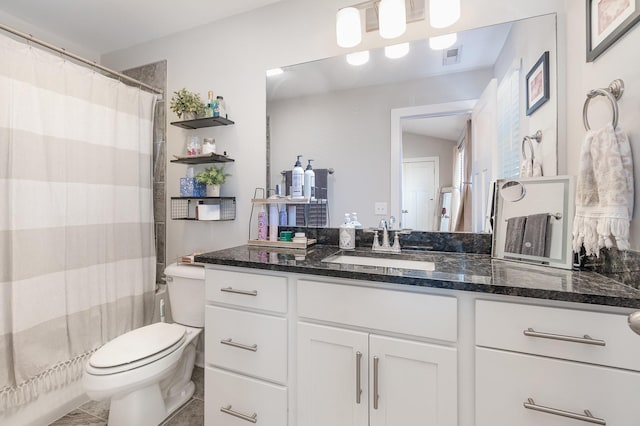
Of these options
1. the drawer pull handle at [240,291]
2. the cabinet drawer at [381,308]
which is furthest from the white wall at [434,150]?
the drawer pull handle at [240,291]

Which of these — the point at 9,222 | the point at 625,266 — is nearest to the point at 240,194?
the point at 9,222

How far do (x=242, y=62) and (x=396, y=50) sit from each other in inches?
38.4

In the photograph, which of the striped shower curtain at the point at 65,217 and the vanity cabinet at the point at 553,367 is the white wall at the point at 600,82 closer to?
the vanity cabinet at the point at 553,367

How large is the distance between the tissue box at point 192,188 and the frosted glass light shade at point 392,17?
1409 millimetres

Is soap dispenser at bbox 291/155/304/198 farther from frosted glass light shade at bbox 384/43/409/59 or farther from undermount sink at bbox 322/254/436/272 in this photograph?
frosted glass light shade at bbox 384/43/409/59

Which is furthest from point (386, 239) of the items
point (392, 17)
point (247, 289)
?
point (392, 17)

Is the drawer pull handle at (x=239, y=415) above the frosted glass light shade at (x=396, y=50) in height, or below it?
below

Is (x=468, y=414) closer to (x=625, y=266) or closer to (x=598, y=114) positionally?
(x=625, y=266)

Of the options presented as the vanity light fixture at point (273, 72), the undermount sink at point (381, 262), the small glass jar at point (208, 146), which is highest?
the vanity light fixture at point (273, 72)

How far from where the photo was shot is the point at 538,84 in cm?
121

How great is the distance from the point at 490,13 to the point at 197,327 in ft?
7.42

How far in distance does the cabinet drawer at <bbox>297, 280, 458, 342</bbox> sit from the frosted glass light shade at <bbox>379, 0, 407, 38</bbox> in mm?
1265

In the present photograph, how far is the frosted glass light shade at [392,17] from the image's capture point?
138 centimetres

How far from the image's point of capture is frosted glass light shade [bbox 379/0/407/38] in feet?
4.52
